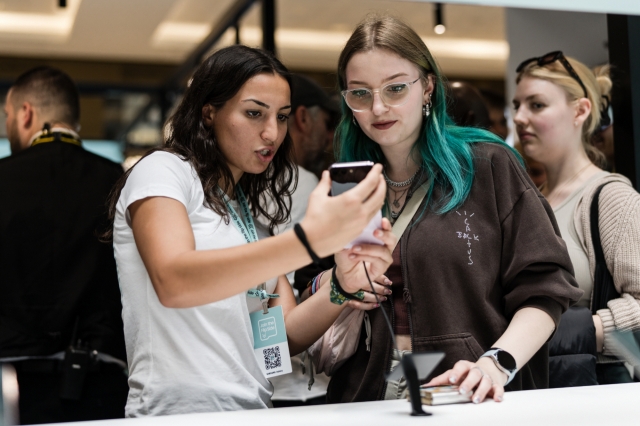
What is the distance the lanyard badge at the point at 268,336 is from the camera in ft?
6.16

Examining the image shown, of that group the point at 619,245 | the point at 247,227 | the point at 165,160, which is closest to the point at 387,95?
the point at 247,227

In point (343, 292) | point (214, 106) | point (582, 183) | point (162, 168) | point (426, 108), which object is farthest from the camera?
point (582, 183)

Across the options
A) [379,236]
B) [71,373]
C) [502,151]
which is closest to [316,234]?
[379,236]

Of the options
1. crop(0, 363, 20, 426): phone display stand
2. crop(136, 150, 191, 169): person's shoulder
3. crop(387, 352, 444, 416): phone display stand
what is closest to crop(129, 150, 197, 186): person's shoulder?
crop(136, 150, 191, 169): person's shoulder

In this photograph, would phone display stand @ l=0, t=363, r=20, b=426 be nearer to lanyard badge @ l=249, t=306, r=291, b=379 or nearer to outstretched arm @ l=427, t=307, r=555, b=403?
lanyard badge @ l=249, t=306, r=291, b=379

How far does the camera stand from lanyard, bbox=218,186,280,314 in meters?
1.91

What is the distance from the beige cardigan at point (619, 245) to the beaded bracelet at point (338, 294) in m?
0.98

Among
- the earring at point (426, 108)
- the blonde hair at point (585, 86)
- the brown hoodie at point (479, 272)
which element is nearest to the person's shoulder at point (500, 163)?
the brown hoodie at point (479, 272)

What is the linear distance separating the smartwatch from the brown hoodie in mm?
170

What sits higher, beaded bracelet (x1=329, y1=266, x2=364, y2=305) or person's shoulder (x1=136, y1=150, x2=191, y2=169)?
person's shoulder (x1=136, y1=150, x2=191, y2=169)

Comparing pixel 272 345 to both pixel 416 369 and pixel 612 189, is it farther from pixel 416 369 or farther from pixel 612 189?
pixel 612 189

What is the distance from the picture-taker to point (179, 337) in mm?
1699

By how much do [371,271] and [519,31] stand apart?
263 cm

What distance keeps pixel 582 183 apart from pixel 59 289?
2013mm
